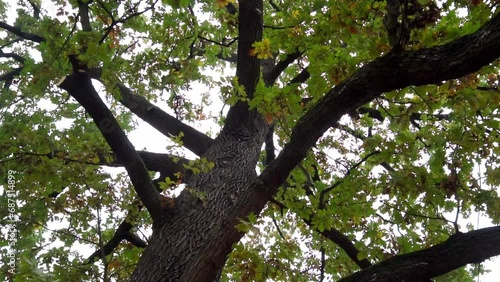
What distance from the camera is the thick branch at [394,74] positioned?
2.14 metres

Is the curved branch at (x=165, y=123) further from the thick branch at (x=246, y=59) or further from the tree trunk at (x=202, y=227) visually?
the tree trunk at (x=202, y=227)

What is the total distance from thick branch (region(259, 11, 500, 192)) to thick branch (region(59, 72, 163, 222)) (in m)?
1.15

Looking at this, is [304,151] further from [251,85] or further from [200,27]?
[200,27]

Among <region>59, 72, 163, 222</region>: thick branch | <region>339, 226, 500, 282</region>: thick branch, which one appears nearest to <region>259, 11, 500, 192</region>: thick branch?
<region>339, 226, 500, 282</region>: thick branch

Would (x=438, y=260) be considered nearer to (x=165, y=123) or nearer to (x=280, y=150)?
(x=280, y=150)

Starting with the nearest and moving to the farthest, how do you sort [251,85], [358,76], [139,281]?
[358,76]
[139,281]
[251,85]

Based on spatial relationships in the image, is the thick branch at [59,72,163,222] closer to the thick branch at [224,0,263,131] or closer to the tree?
the tree

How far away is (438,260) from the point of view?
2.61m

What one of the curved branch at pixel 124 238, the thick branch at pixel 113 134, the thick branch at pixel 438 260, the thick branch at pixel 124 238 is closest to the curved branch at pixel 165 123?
the curved branch at pixel 124 238

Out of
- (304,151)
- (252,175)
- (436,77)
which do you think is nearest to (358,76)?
(436,77)

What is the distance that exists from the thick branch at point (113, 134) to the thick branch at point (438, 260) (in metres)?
1.80

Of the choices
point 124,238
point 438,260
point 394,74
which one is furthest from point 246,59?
point 438,260

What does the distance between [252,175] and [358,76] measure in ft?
6.74

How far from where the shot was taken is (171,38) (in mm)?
5004
